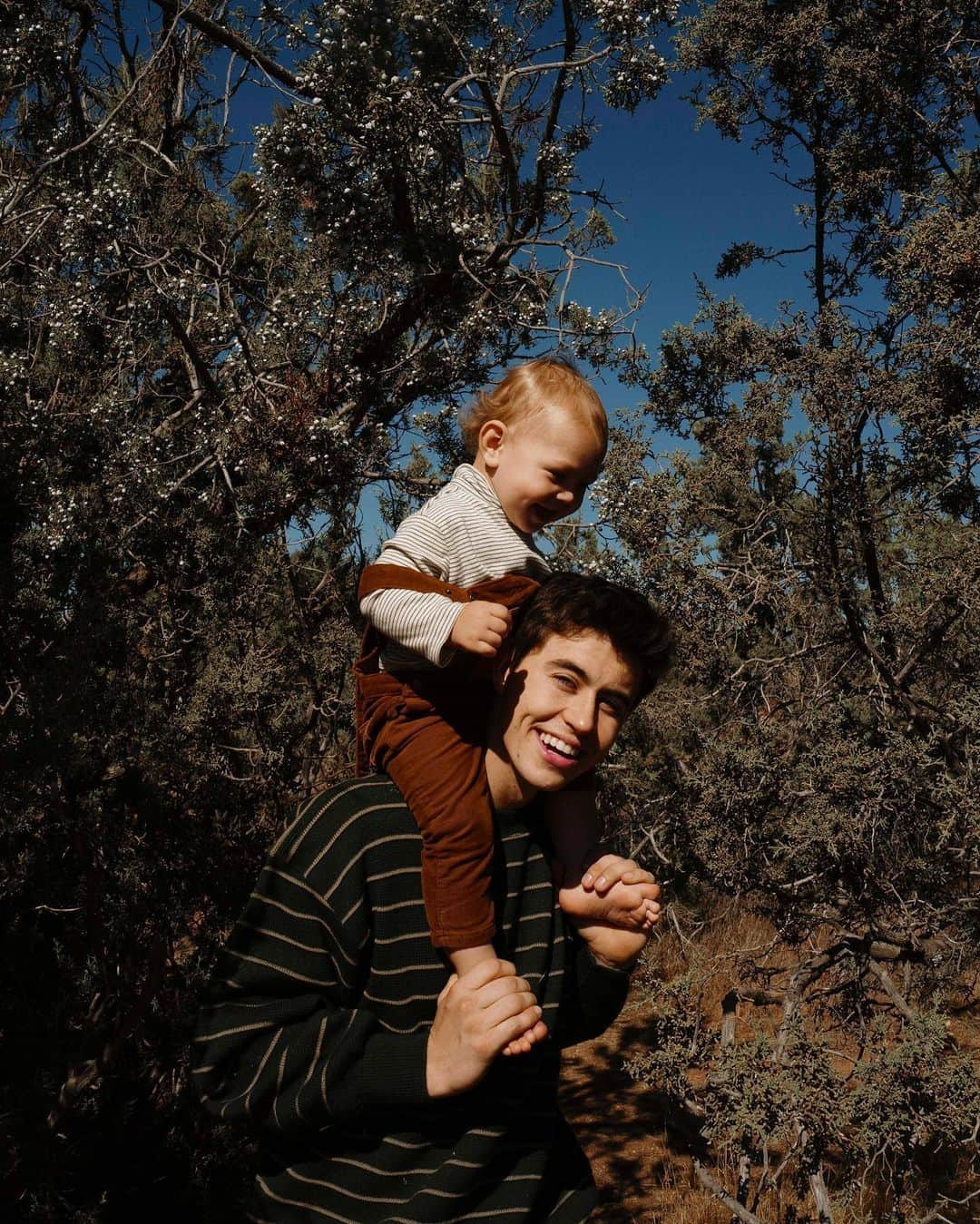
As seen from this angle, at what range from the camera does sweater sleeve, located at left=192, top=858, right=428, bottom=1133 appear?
1.27 m

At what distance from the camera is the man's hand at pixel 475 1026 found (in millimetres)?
1237

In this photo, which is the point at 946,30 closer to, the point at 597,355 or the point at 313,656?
the point at 597,355

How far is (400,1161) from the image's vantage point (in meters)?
1.34

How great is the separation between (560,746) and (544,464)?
1.93ft

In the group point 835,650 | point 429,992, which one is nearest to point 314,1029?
point 429,992

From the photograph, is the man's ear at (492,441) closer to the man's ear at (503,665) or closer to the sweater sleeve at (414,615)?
the sweater sleeve at (414,615)

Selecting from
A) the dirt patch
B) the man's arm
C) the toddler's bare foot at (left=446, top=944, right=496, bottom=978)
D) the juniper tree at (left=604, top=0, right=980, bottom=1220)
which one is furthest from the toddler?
the dirt patch

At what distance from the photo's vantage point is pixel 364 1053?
1.30 metres

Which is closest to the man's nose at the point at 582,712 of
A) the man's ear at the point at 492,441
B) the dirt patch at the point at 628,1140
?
the man's ear at the point at 492,441

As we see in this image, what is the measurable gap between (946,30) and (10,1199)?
20.9ft

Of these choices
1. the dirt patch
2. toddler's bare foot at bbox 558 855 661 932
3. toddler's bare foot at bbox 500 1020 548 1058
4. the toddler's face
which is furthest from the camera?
the dirt patch

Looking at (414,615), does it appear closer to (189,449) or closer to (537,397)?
(537,397)

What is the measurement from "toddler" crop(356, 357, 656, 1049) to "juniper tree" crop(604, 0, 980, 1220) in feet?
6.10

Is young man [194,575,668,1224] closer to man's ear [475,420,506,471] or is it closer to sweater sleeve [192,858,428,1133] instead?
sweater sleeve [192,858,428,1133]
